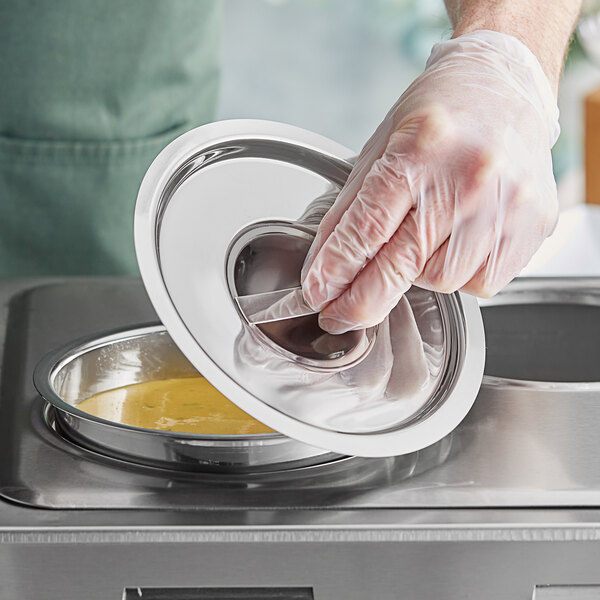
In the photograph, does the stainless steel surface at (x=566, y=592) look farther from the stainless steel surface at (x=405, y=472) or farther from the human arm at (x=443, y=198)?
the human arm at (x=443, y=198)

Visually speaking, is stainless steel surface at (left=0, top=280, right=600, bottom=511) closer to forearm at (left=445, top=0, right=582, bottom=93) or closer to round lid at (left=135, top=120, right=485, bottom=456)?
round lid at (left=135, top=120, right=485, bottom=456)

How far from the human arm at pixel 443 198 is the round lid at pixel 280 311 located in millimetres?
43

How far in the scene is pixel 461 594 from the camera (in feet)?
1.97

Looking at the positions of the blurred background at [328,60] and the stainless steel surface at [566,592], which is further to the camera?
the blurred background at [328,60]

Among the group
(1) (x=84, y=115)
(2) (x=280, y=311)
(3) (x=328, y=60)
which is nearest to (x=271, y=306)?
(2) (x=280, y=311)

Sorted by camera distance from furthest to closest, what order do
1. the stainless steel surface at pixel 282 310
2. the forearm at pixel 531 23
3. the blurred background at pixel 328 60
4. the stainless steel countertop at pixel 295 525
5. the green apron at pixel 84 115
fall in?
the blurred background at pixel 328 60 < the green apron at pixel 84 115 < the forearm at pixel 531 23 < the stainless steel surface at pixel 282 310 < the stainless steel countertop at pixel 295 525

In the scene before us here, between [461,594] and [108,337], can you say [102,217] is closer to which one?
[108,337]

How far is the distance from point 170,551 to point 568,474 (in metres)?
0.28

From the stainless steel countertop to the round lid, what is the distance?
0.16 ft

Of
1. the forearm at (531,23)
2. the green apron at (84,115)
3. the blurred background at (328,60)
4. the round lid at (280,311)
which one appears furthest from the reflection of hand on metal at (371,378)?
the blurred background at (328,60)

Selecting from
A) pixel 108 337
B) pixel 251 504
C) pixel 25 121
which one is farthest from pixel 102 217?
pixel 251 504

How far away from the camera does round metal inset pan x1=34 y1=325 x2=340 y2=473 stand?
628mm

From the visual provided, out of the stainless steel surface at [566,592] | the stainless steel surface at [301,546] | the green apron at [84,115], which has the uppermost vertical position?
the green apron at [84,115]

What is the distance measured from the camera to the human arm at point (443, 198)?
66 cm
